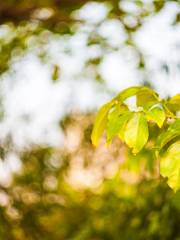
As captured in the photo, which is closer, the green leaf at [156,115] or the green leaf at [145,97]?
the green leaf at [156,115]

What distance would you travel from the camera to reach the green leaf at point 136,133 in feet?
3.48

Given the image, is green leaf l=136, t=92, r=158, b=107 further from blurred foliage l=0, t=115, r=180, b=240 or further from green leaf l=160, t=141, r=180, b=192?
blurred foliage l=0, t=115, r=180, b=240

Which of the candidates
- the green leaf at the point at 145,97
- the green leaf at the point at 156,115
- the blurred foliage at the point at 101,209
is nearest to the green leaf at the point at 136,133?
the green leaf at the point at 156,115

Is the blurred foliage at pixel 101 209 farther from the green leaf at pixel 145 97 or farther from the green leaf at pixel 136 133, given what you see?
the green leaf at pixel 136 133

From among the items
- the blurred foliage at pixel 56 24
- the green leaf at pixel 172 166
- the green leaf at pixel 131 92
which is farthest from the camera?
Result: the blurred foliage at pixel 56 24

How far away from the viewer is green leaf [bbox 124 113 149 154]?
1.06 metres

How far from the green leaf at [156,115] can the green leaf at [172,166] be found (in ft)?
0.25

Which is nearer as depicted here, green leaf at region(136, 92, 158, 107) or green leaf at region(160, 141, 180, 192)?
green leaf at region(160, 141, 180, 192)

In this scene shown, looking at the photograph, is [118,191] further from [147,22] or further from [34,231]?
[147,22]

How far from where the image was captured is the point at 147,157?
2510 millimetres

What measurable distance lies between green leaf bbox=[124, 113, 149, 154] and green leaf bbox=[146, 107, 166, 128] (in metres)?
0.02

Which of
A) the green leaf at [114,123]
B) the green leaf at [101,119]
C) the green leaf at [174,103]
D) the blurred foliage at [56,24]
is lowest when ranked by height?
the blurred foliage at [56,24]

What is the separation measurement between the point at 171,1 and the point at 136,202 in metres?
1.46

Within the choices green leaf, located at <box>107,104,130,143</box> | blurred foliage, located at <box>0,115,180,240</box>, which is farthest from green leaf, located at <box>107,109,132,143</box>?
blurred foliage, located at <box>0,115,180,240</box>
